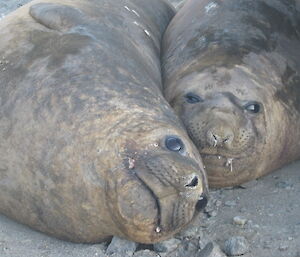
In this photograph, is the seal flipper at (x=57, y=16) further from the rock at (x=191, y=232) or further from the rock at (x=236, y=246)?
the rock at (x=236, y=246)

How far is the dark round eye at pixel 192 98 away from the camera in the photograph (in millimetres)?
4821

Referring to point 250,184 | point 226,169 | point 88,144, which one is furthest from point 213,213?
point 88,144

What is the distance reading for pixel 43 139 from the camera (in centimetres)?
410

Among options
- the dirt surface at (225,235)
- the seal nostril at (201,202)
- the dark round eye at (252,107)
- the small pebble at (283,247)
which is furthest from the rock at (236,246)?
the dark round eye at (252,107)

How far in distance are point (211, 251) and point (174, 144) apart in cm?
65

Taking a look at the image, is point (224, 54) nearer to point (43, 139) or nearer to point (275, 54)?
point (275, 54)

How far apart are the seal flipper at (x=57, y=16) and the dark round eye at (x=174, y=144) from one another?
1.41 meters

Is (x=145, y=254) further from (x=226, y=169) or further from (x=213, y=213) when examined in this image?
(x=226, y=169)

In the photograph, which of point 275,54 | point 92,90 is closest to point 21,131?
point 92,90

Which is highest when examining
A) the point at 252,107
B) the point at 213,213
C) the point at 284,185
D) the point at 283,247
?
the point at 252,107

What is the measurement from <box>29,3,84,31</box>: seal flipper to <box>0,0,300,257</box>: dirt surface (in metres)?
1.47

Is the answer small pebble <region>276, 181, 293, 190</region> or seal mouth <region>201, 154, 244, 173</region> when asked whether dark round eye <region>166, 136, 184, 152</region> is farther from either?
small pebble <region>276, 181, 293, 190</region>

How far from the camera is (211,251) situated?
395 cm

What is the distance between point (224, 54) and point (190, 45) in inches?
17.7
